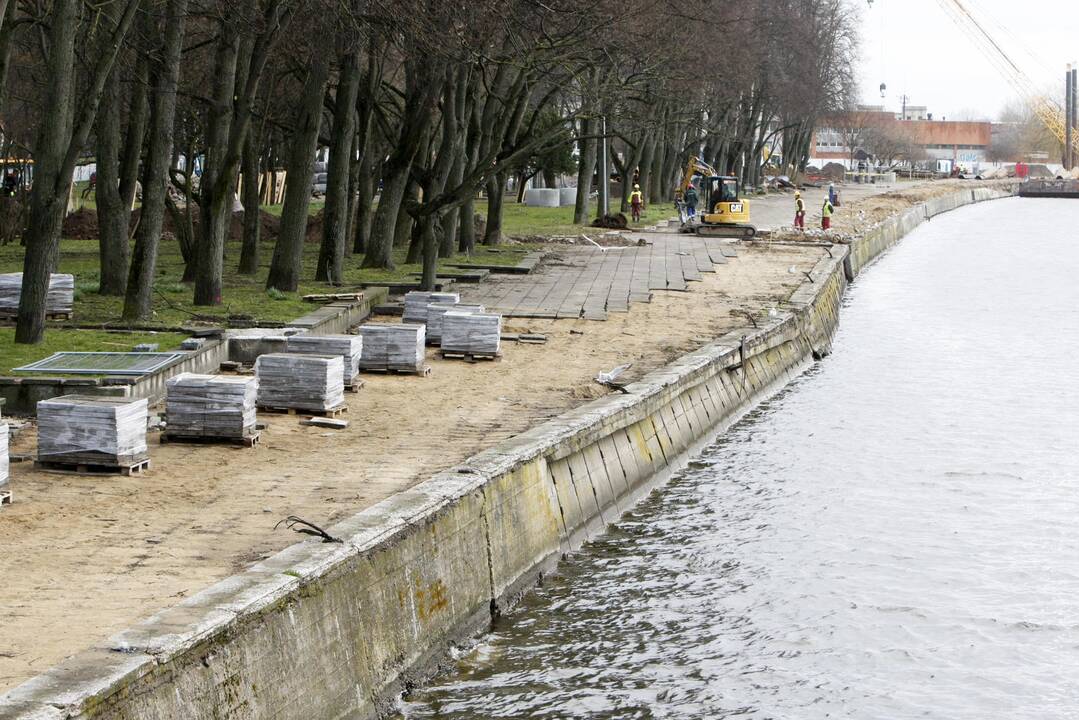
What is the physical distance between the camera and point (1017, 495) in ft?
63.0

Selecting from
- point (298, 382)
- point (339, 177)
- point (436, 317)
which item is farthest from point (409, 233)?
point (298, 382)

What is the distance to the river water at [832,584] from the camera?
11875 mm

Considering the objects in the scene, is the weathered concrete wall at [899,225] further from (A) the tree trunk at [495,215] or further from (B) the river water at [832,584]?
(B) the river water at [832,584]

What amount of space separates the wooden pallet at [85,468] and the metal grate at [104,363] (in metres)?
2.81

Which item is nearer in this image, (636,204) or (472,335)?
(472,335)

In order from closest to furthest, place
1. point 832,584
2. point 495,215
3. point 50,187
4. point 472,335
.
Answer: point 832,584
point 50,187
point 472,335
point 495,215

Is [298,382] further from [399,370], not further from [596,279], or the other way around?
[596,279]

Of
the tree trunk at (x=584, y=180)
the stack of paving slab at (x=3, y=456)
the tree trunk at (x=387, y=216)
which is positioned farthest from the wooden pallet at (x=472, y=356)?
the tree trunk at (x=584, y=180)

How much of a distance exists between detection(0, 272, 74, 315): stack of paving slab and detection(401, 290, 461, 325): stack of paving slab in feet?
18.0

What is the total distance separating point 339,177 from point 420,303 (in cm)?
657

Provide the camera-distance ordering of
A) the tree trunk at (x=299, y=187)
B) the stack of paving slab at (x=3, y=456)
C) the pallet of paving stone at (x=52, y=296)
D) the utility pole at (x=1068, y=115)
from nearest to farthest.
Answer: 1. the stack of paving slab at (x=3, y=456)
2. the pallet of paving stone at (x=52, y=296)
3. the tree trunk at (x=299, y=187)
4. the utility pole at (x=1068, y=115)

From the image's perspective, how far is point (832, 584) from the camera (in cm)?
1493

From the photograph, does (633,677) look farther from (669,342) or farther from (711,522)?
(669,342)

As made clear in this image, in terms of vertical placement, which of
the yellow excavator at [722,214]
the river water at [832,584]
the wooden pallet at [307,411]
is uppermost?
the yellow excavator at [722,214]
